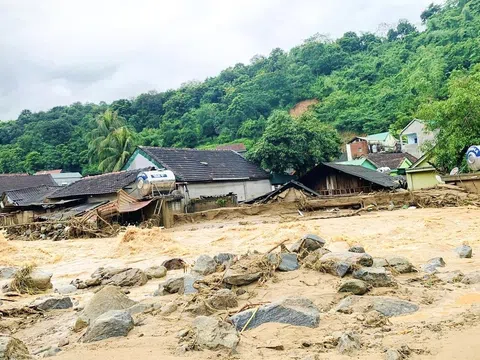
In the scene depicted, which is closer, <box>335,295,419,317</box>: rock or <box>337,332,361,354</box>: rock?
<box>337,332,361,354</box>: rock

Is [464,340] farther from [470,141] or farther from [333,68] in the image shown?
[333,68]

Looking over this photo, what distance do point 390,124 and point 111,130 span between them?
29585 millimetres

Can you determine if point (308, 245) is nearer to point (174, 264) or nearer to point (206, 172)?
point (174, 264)

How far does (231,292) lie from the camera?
6.88 meters

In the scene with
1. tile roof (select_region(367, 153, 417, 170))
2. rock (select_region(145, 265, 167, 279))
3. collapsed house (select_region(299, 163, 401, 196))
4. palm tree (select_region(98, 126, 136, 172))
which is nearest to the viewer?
rock (select_region(145, 265, 167, 279))

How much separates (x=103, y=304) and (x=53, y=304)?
1.49 metres

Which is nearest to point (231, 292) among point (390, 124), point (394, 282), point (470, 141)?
point (394, 282)

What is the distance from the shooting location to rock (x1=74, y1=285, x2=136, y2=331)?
21.1 feet

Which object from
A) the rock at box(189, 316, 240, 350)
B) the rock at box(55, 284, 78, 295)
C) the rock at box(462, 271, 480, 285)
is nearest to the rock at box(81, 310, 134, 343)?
the rock at box(189, 316, 240, 350)

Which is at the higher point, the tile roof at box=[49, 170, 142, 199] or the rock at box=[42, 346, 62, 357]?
the tile roof at box=[49, 170, 142, 199]

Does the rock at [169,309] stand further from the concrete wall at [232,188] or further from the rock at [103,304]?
the concrete wall at [232,188]

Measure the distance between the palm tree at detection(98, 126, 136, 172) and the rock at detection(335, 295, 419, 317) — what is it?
34.3m

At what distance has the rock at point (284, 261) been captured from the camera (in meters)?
8.09

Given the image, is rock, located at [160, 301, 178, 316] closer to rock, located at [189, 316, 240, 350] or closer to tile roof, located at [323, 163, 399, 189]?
rock, located at [189, 316, 240, 350]
